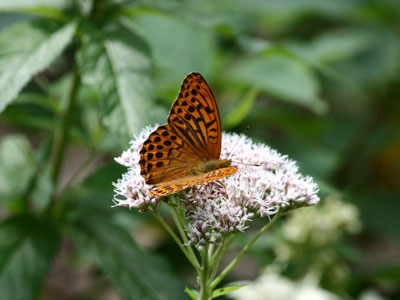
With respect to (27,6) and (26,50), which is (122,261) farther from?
(27,6)

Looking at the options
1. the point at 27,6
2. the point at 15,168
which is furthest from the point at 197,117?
the point at 15,168

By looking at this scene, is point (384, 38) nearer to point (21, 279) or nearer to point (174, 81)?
point (174, 81)

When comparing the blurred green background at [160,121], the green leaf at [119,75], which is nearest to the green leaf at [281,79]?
the blurred green background at [160,121]

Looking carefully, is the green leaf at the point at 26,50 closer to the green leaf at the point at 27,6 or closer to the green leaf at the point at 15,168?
the green leaf at the point at 27,6

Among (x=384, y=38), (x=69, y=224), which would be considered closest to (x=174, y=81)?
(x=69, y=224)

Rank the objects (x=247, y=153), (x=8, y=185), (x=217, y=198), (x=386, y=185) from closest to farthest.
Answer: (x=217, y=198) < (x=247, y=153) < (x=8, y=185) < (x=386, y=185)

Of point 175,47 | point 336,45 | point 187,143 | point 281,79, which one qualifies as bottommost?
point 187,143

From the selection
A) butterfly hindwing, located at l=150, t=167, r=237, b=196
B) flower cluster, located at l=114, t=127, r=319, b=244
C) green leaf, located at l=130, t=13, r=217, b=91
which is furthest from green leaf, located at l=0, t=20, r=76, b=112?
green leaf, located at l=130, t=13, r=217, b=91
